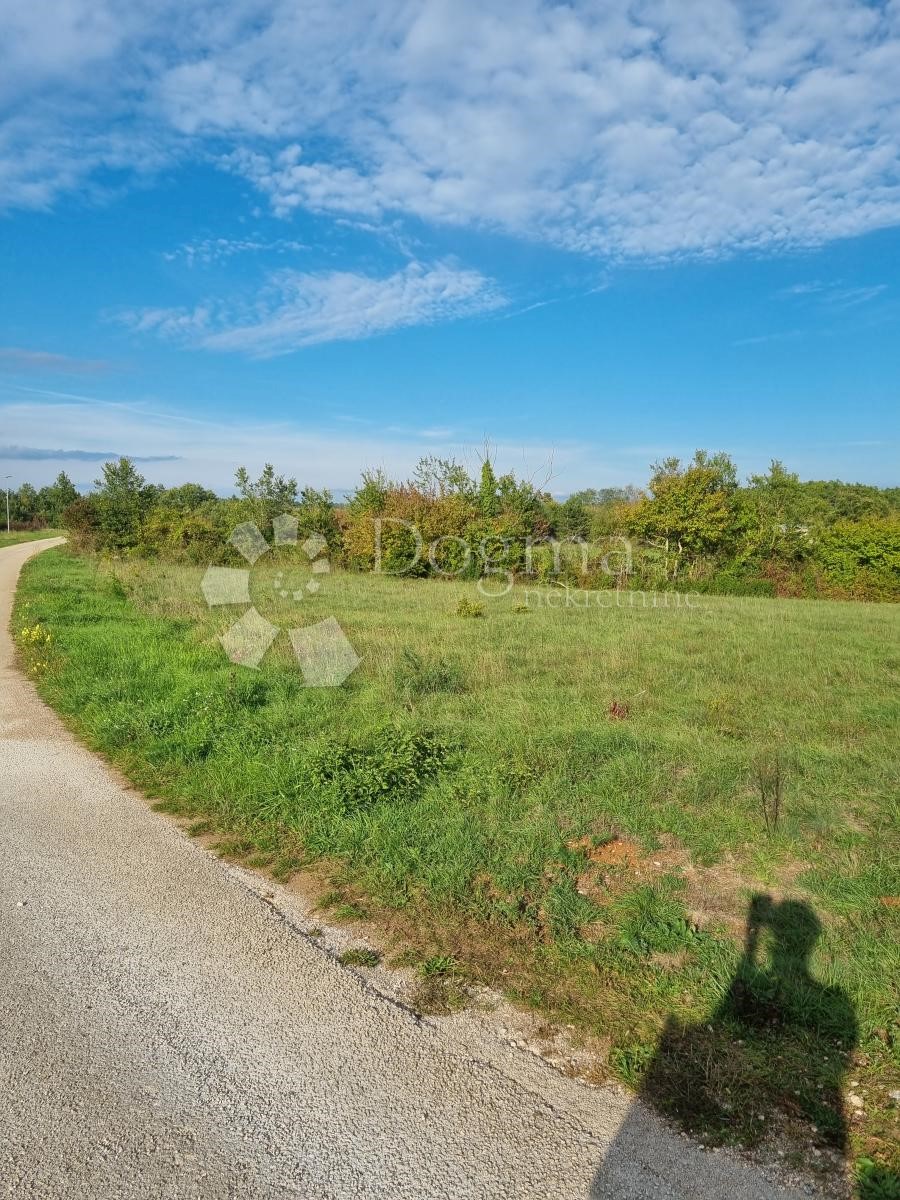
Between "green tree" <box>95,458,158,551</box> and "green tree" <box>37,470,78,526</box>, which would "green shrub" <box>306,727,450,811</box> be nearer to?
"green tree" <box>95,458,158,551</box>

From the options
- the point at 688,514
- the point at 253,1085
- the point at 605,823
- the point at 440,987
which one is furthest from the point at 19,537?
the point at 253,1085

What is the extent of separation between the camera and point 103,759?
19.0 feet

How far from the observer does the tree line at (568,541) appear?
24609 mm

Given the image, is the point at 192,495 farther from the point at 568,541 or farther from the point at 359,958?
the point at 359,958

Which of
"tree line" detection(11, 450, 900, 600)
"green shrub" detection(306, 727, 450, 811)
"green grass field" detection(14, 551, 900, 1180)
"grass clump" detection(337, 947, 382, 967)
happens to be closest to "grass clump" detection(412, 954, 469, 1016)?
"green grass field" detection(14, 551, 900, 1180)

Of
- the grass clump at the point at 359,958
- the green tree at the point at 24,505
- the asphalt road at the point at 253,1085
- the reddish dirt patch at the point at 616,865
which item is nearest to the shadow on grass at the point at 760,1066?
the asphalt road at the point at 253,1085

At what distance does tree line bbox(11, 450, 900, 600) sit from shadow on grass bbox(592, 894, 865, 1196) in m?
Result: 22.3

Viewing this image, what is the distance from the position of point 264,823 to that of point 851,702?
6.38m

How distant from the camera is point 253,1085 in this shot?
2.43 metres

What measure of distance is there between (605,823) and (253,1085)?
2.72 metres

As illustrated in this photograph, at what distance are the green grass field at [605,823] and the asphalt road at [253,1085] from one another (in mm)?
314

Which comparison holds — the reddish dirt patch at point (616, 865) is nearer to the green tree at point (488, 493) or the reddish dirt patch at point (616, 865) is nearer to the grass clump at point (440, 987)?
the grass clump at point (440, 987)

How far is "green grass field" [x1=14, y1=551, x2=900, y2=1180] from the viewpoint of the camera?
2742mm

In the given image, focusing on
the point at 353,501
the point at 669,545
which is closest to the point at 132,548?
the point at 353,501
